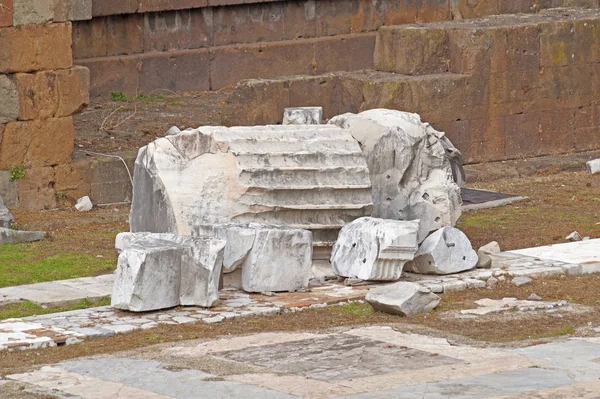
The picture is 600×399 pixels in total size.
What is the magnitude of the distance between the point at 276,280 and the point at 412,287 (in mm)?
1098

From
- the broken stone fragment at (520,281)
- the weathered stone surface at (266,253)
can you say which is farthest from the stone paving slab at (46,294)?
the broken stone fragment at (520,281)

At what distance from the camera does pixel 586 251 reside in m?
12.2

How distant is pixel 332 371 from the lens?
27.9 ft

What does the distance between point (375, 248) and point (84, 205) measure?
5.21 m

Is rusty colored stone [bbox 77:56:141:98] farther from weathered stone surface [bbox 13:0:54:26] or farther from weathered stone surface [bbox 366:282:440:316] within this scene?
weathered stone surface [bbox 366:282:440:316]

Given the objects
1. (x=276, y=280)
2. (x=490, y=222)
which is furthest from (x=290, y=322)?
(x=490, y=222)

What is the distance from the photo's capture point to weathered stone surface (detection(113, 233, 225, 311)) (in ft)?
32.7

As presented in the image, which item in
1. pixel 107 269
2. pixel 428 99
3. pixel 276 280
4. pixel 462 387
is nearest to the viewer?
pixel 462 387

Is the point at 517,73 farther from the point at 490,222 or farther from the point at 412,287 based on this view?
the point at 412,287

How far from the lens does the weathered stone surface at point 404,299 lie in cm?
1012

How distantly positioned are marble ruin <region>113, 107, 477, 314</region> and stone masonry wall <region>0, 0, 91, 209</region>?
383 centimetres

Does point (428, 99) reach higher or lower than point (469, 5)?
lower

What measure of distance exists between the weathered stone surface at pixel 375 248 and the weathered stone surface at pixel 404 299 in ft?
1.86

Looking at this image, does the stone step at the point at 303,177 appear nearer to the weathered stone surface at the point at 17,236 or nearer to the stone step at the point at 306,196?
the stone step at the point at 306,196
